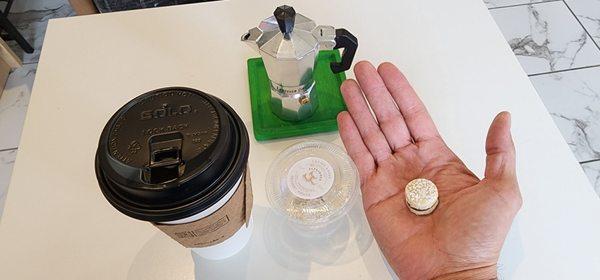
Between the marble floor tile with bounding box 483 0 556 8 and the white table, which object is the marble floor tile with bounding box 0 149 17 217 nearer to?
the white table

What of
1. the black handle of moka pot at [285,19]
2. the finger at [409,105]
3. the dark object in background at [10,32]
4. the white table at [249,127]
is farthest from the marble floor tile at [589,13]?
the dark object in background at [10,32]

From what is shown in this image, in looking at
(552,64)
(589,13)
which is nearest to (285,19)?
(552,64)

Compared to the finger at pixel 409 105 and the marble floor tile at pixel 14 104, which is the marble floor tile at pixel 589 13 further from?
the marble floor tile at pixel 14 104

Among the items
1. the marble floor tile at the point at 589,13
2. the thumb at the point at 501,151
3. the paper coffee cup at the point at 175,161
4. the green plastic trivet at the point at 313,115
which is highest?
the paper coffee cup at the point at 175,161

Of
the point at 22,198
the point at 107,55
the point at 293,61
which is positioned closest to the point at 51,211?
the point at 22,198

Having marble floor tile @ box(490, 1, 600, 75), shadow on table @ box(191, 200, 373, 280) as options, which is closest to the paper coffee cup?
shadow on table @ box(191, 200, 373, 280)

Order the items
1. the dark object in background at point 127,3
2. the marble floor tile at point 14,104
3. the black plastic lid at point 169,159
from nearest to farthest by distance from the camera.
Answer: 1. the black plastic lid at point 169,159
2. the dark object in background at point 127,3
3. the marble floor tile at point 14,104

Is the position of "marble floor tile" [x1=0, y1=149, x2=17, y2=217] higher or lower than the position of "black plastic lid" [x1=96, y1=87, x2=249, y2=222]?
lower

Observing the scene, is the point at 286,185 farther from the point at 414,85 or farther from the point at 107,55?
the point at 107,55
